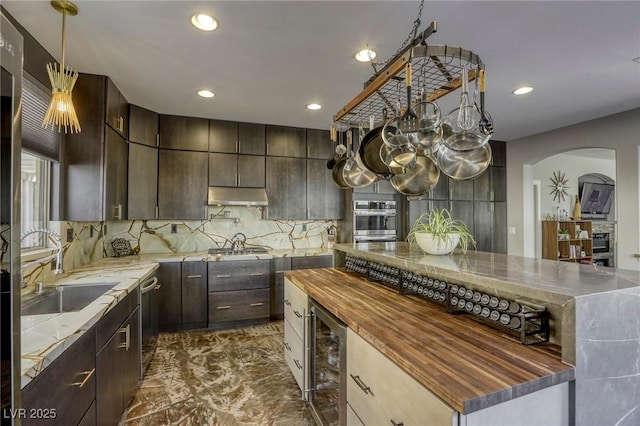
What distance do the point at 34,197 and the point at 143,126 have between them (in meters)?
1.42

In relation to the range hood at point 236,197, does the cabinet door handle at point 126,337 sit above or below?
below

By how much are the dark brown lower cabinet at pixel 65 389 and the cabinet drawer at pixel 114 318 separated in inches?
2.7

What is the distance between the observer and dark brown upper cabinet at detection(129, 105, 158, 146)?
329 cm

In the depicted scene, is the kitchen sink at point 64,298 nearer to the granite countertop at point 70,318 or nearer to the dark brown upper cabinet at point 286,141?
the granite countertop at point 70,318

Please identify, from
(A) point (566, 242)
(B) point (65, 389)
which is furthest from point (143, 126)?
(A) point (566, 242)

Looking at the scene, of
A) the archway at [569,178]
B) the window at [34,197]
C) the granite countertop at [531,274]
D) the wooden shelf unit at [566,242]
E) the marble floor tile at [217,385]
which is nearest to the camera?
the granite countertop at [531,274]

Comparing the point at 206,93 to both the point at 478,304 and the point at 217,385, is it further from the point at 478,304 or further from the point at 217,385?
the point at 478,304

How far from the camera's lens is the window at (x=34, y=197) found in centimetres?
219

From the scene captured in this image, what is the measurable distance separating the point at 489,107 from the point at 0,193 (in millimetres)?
3981

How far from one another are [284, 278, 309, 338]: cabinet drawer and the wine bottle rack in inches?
21.0

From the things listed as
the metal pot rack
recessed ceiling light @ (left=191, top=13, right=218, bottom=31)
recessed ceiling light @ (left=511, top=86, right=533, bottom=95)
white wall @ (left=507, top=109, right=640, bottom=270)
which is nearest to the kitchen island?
the metal pot rack

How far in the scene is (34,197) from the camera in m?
2.30

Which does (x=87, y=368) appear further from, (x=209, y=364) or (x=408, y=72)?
(x=408, y=72)

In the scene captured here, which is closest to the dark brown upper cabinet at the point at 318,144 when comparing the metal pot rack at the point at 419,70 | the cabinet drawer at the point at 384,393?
the metal pot rack at the point at 419,70
